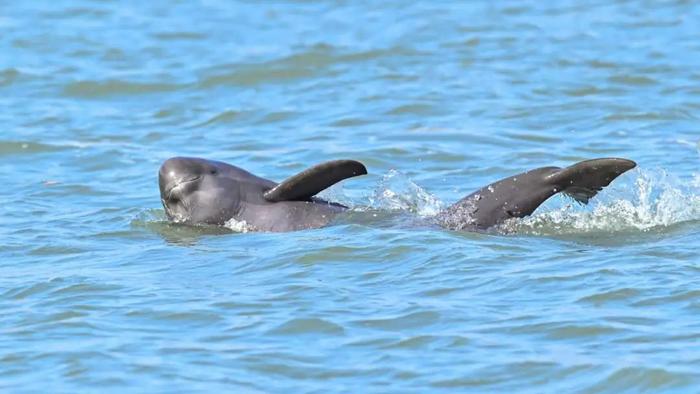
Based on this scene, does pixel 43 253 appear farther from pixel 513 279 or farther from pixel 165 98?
pixel 165 98

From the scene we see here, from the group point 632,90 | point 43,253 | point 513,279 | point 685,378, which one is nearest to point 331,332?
point 513,279

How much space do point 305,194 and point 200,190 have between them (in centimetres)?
73

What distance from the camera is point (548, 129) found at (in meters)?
14.1

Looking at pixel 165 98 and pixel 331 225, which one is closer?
pixel 331 225

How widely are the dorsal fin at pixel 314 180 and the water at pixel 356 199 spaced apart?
12.6 inches

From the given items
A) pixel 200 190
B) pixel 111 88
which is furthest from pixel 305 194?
pixel 111 88

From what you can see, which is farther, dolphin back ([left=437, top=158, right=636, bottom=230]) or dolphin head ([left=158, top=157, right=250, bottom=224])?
dolphin head ([left=158, top=157, right=250, bottom=224])

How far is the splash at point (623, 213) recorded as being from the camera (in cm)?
963

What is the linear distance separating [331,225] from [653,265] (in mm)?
2280

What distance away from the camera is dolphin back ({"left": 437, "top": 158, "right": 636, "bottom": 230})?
905cm

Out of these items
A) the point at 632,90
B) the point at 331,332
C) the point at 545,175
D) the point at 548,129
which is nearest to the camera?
the point at 331,332

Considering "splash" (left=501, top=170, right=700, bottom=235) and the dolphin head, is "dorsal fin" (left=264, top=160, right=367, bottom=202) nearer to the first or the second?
the dolphin head

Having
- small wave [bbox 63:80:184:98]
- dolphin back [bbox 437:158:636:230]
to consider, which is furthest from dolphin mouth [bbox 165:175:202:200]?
small wave [bbox 63:80:184:98]

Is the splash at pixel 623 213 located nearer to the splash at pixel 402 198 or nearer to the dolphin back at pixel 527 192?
the dolphin back at pixel 527 192
